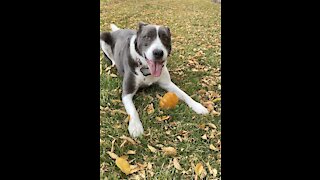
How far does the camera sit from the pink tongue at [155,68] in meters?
1.94

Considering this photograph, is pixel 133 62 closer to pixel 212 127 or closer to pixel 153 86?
pixel 153 86

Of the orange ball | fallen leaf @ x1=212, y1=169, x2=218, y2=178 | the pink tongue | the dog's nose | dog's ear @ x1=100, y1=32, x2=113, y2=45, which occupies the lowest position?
fallen leaf @ x1=212, y1=169, x2=218, y2=178

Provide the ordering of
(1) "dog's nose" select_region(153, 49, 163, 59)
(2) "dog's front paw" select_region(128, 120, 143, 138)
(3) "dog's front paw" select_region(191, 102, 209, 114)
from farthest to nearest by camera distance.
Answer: (1) "dog's nose" select_region(153, 49, 163, 59) < (3) "dog's front paw" select_region(191, 102, 209, 114) < (2) "dog's front paw" select_region(128, 120, 143, 138)

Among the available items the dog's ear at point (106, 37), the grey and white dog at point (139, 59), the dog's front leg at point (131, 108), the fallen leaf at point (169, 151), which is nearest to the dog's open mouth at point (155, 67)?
the grey and white dog at point (139, 59)

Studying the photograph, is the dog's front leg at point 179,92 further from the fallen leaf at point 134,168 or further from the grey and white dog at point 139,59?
the fallen leaf at point 134,168

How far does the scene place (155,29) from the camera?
184 centimetres

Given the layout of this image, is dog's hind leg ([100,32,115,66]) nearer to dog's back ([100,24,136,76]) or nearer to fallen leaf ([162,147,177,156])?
dog's back ([100,24,136,76])

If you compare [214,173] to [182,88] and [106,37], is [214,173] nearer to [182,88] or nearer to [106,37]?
[182,88]

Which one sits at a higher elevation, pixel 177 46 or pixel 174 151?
pixel 177 46

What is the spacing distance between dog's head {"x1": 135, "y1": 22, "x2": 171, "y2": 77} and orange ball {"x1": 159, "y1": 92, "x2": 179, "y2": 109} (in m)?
0.12

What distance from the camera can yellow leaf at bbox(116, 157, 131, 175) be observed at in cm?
153

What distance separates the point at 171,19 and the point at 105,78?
1.30 ft

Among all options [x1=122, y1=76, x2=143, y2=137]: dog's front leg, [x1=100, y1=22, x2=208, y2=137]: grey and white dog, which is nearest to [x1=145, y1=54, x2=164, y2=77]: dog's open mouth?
[x1=100, y1=22, x2=208, y2=137]: grey and white dog
